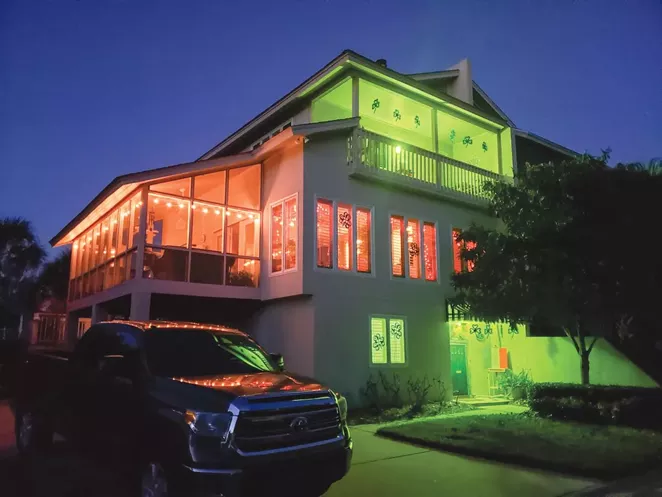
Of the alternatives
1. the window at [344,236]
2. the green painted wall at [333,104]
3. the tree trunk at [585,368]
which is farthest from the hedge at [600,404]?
the green painted wall at [333,104]

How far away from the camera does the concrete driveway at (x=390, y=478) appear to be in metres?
6.04

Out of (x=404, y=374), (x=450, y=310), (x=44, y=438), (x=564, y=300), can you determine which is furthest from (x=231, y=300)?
(x=564, y=300)

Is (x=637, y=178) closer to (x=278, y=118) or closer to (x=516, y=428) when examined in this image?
(x=516, y=428)

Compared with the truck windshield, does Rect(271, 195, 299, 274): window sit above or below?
above

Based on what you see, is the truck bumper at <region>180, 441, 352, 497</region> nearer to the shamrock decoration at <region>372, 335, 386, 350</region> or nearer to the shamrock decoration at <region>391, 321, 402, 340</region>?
the shamrock decoration at <region>372, 335, 386, 350</region>

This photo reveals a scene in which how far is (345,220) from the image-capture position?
44.6ft

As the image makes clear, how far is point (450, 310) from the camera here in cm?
1492

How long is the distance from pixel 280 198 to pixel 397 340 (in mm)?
4792

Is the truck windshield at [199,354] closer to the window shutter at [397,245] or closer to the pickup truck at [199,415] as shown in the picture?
the pickup truck at [199,415]

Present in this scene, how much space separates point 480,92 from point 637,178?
9.26 metres

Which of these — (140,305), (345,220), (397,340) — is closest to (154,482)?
(140,305)

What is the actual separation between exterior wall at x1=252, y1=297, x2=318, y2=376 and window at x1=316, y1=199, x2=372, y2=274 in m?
1.25

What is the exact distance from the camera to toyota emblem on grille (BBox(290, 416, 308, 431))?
4.79 metres

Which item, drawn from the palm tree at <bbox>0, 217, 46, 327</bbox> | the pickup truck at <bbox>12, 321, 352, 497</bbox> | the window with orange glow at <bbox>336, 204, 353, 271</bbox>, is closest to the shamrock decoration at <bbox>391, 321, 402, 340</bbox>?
the window with orange glow at <bbox>336, 204, 353, 271</bbox>
